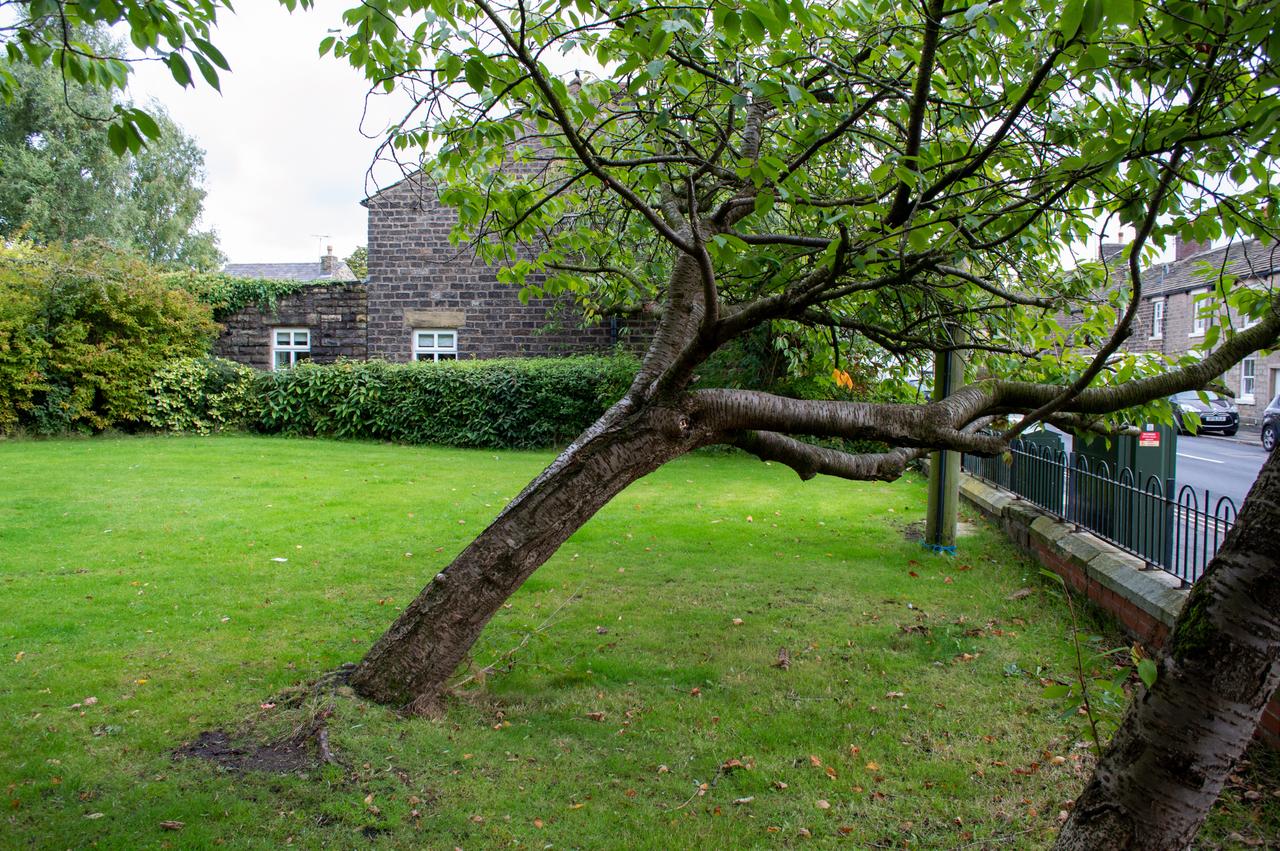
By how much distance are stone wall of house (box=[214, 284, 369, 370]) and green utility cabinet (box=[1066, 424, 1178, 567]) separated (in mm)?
17846

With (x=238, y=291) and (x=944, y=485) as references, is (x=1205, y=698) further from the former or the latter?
(x=238, y=291)

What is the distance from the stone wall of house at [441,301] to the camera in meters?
20.6

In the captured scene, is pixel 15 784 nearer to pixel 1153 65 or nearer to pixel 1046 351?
pixel 1153 65

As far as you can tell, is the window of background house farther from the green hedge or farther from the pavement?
the green hedge

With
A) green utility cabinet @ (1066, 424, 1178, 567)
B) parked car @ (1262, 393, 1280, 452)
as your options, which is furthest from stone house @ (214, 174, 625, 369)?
parked car @ (1262, 393, 1280, 452)

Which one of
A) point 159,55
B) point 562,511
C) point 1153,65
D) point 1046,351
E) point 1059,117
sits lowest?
point 562,511

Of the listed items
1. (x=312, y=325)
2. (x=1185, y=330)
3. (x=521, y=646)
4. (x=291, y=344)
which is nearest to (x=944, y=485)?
(x=521, y=646)

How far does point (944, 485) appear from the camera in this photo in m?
8.38

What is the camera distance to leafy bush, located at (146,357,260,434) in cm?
1784

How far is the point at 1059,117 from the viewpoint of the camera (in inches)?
200

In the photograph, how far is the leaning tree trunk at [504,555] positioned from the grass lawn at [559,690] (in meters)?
0.22

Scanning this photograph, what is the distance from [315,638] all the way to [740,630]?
9.78 feet

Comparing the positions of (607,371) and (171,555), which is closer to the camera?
(171,555)

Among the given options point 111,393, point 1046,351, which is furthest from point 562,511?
point 111,393
